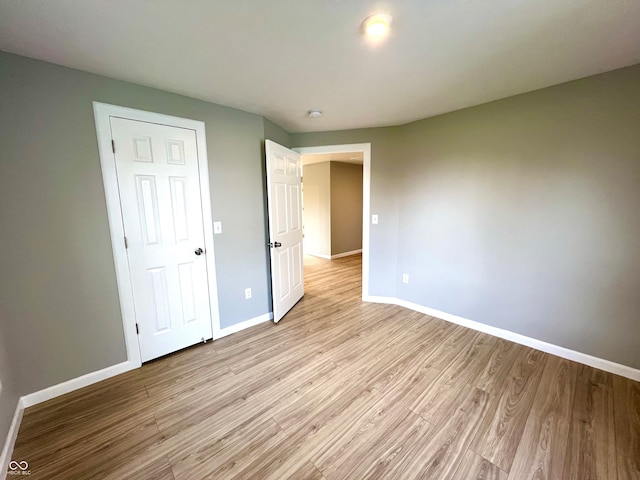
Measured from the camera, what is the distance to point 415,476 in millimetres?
1269

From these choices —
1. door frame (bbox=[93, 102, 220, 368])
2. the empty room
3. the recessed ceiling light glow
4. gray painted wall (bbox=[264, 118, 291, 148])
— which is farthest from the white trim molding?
the recessed ceiling light glow

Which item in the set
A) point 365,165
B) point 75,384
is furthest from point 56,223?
point 365,165

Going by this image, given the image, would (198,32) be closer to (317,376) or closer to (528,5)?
(528,5)

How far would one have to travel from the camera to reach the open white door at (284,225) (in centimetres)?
271

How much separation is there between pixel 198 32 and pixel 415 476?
2595mm

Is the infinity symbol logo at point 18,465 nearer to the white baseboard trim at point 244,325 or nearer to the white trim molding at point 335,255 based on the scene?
the white baseboard trim at point 244,325

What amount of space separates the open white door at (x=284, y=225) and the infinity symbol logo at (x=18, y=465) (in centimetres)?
186

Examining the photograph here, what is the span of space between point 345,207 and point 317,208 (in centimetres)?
70

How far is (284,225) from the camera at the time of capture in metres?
2.96

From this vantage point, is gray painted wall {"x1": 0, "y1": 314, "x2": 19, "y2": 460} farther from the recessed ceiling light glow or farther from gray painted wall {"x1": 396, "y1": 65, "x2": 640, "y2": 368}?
gray painted wall {"x1": 396, "y1": 65, "x2": 640, "y2": 368}

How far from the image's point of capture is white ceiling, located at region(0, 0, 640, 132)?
3.95 feet

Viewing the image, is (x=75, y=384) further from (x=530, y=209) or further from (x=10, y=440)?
(x=530, y=209)

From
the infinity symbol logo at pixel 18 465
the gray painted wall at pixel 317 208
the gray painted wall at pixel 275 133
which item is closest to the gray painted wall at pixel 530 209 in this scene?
the gray painted wall at pixel 275 133

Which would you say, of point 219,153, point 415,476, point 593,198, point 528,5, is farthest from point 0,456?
point 593,198
